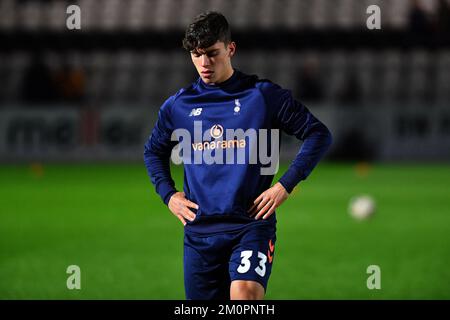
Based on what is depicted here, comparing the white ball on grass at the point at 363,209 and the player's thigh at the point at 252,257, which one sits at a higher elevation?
the white ball on grass at the point at 363,209

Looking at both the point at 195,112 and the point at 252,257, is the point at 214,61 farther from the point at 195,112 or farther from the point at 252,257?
the point at 252,257

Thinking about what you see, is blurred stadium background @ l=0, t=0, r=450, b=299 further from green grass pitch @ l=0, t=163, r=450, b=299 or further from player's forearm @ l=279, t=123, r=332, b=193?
player's forearm @ l=279, t=123, r=332, b=193

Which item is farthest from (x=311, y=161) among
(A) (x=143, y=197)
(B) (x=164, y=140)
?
(A) (x=143, y=197)

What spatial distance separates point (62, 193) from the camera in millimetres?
14492

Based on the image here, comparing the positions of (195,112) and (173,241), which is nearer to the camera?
(195,112)

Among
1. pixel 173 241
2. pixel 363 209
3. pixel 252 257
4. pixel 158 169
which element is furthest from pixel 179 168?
pixel 252 257

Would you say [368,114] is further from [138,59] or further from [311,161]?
[311,161]

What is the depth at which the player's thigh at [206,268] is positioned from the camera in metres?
4.28

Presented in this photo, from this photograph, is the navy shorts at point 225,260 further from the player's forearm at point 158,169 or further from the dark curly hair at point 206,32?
the dark curly hair at point 206,32

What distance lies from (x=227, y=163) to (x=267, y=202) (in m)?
0.29

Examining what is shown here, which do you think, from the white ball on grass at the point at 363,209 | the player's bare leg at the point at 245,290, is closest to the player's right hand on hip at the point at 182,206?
the player's bare leg at the point at 245,290

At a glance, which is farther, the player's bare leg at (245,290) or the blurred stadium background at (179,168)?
the blurred stadium background at (179,168)

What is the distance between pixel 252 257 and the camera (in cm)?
417
